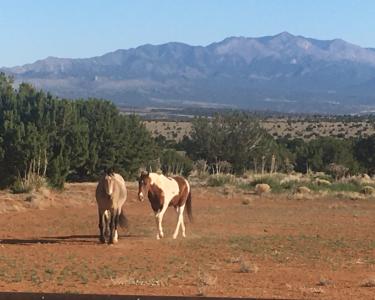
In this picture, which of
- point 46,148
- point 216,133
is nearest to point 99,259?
point 46,148

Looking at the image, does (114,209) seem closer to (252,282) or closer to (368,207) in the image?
(252,282)

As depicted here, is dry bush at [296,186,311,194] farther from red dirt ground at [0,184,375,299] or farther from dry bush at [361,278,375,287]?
dry bush at [361,278,375,287]

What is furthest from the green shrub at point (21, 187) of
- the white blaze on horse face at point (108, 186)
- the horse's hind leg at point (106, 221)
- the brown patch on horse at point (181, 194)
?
the white blaze on horse face at point (108, 186)

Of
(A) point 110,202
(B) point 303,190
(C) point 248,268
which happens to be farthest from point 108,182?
(B) point 303,190

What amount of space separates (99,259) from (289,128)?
9209 centimetres

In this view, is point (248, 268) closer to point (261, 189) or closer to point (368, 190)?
point (261, 189)

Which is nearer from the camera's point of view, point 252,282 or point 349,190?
point 252,282

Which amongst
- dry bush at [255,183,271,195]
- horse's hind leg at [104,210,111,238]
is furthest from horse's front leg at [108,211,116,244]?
dry bush at [255,183,271,195]

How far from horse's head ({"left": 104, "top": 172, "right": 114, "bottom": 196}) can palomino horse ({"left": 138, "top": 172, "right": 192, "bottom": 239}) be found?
26.5 inches

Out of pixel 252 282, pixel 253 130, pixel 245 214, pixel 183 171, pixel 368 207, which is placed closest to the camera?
pixel 252 282

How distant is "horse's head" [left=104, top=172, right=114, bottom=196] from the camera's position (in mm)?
18973

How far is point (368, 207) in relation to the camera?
102ft

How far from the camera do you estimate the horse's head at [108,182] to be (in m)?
19.0

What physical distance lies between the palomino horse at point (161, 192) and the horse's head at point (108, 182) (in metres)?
0.67
